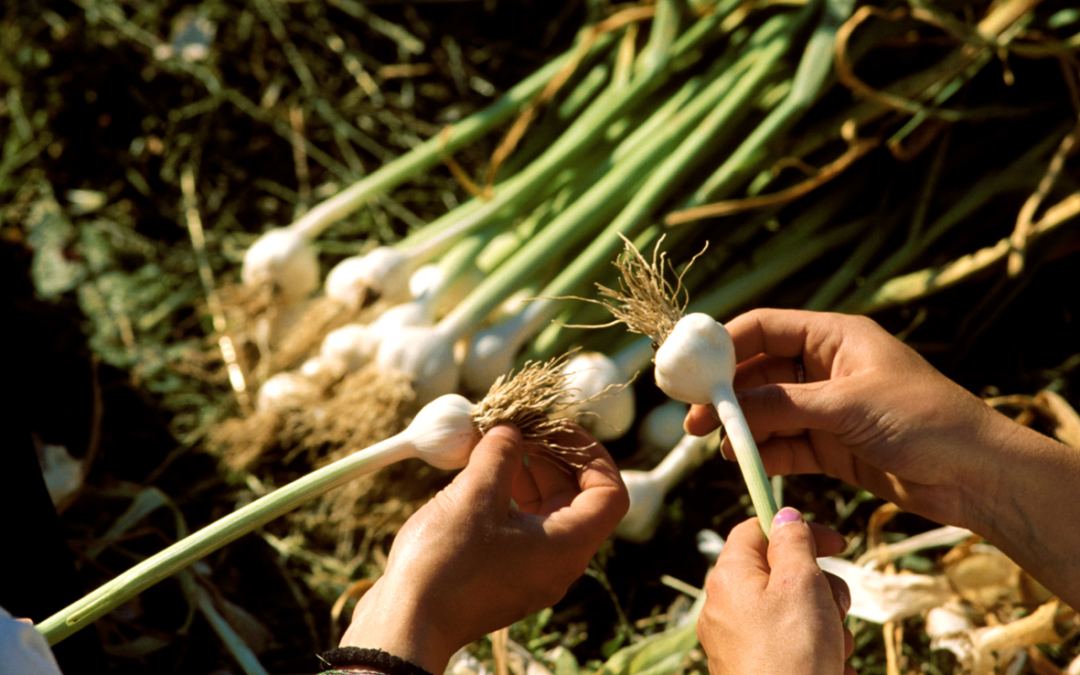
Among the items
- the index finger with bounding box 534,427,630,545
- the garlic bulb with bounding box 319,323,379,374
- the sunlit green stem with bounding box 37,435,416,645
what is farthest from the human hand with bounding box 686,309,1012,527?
the garlic bulb with bounding box 319,323,379,374

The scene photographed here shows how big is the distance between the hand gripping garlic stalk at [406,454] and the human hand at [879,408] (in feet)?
0.72

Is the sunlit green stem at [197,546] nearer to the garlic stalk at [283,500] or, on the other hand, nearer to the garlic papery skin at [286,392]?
the garlic stalk at [283,500]

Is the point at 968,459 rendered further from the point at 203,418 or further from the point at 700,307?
the point at 203,418

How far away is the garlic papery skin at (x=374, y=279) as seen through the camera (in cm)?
172

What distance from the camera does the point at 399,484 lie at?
1561mm

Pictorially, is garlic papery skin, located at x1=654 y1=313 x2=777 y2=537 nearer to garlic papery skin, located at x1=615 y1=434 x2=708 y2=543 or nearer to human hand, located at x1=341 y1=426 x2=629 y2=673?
human hand, located at x1=341 y1=426 x2=629 y2=673

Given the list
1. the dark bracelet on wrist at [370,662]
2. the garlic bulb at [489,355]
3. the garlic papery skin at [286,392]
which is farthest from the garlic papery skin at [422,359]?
the dark bracelet on wrist at [370,662]

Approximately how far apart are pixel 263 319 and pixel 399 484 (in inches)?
21.4

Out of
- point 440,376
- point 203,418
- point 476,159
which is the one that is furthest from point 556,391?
point 476,159

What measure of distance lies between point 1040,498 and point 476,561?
0.74 meters

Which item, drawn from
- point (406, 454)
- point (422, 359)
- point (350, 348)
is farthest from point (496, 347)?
point (406, 454)

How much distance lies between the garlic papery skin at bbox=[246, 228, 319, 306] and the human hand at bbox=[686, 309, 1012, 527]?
105 cm

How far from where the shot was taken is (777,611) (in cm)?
87

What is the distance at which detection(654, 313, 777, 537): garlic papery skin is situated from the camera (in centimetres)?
Answer: 103
